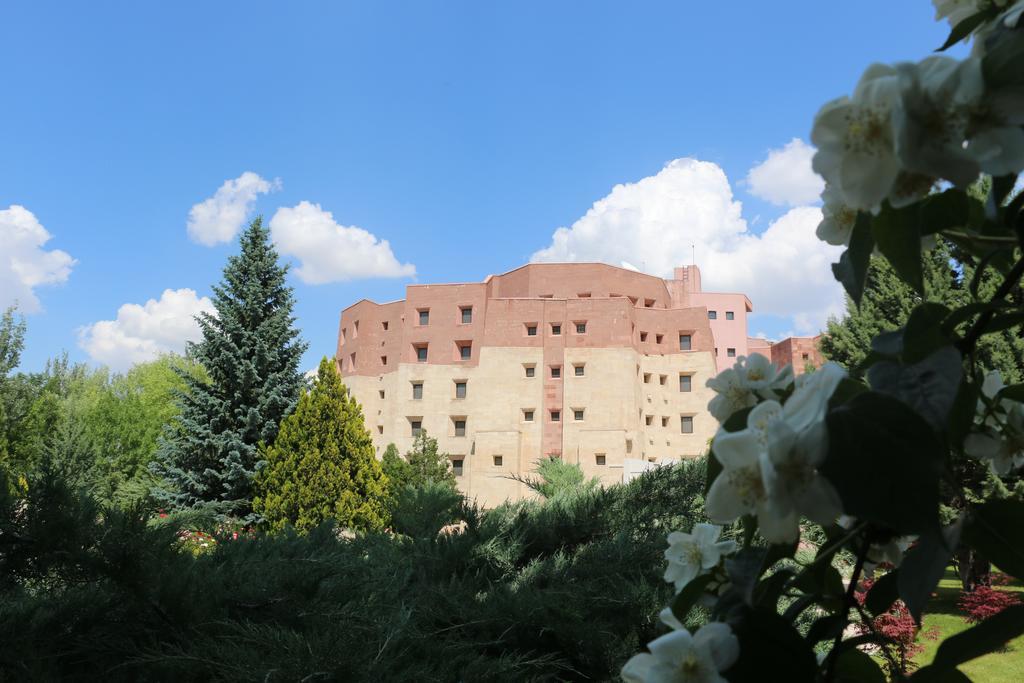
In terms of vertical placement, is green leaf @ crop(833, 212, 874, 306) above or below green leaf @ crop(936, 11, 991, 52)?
below

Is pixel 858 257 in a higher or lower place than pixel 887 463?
higher

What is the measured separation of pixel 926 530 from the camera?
A: 1.58 ft

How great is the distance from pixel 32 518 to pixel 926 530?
9.10 ft

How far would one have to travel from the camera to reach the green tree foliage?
12867mm

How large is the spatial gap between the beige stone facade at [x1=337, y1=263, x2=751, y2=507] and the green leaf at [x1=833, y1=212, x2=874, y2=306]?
30704 millimetres

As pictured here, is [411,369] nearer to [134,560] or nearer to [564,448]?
[564,448]

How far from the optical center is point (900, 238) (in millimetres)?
583

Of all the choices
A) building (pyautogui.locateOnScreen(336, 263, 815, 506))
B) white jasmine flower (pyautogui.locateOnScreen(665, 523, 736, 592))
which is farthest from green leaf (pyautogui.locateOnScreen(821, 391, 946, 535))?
building (pyautogui.locateOnScreen(336, 263, 815, 506))

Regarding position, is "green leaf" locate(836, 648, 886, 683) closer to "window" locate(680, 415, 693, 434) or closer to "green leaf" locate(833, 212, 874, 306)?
"green leaf" locate(833, 212, 874, 306)

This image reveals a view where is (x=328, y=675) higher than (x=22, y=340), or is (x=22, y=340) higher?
(x=22, y=340)

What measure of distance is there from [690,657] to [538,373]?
33261mm

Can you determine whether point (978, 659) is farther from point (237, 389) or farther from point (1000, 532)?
point (237, 389)

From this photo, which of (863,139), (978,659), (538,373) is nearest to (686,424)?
(538,373)

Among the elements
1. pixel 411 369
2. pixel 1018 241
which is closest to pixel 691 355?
pixel 411 369
